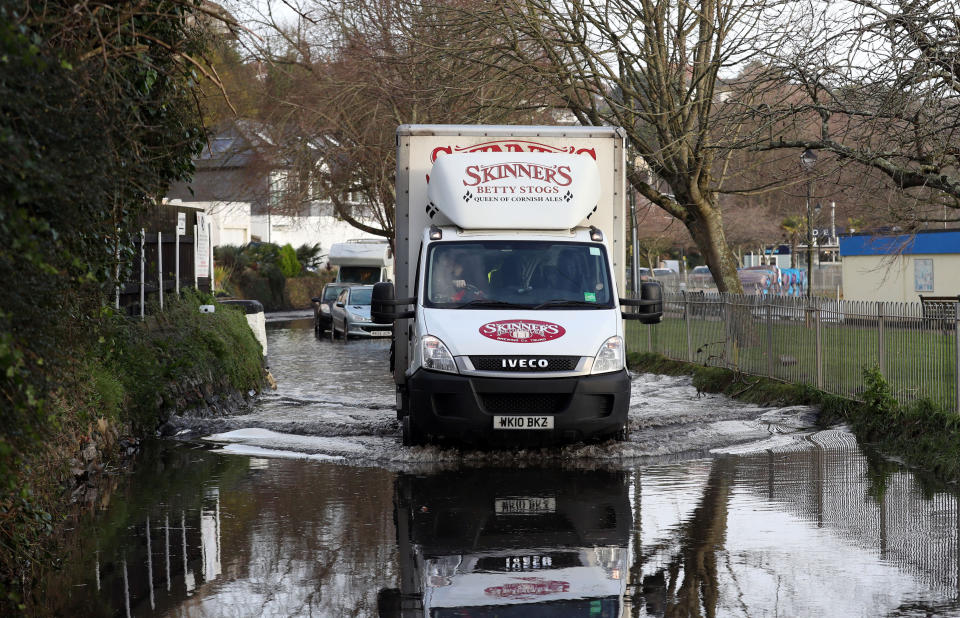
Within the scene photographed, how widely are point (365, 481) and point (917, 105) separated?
22.2 feet

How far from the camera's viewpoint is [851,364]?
48.6ft

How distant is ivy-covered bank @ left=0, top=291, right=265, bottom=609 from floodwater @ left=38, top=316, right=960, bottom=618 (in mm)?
278

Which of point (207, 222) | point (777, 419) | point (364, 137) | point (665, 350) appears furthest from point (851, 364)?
point (364, 137)

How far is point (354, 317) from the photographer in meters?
33.9

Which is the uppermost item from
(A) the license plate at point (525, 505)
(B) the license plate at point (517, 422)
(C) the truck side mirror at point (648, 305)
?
(C) the truck side mirror at point (648, 305)

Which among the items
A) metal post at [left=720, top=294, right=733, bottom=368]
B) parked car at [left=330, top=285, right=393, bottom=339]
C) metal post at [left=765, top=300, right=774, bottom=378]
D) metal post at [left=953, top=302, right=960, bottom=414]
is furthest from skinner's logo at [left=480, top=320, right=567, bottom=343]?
parked car at [left=330, top=285, right=393, bottom=339]

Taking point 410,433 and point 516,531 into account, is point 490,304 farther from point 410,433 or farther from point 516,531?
point 516,531

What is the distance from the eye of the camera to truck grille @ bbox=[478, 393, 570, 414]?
11.5 m

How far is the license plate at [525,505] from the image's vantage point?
9.27 metres

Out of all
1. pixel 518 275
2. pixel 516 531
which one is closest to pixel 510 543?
pixel 516 531

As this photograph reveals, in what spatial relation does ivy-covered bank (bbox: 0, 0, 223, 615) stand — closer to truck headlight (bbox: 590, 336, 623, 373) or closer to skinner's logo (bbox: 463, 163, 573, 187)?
skinner's logo (bbox: 463, 163, 573, 187)

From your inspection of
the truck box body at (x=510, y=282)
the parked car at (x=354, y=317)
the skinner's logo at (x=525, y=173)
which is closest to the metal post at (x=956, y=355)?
the truck box body at (x=510, y=282)

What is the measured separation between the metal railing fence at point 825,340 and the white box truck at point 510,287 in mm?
2810

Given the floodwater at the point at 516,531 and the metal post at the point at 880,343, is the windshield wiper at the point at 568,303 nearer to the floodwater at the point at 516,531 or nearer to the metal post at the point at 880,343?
the floodwater at the point at 516,531
